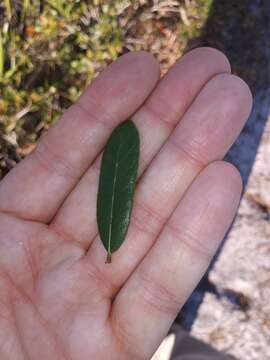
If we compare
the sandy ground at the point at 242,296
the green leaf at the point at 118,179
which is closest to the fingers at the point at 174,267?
the green leaf at the point at 118,179

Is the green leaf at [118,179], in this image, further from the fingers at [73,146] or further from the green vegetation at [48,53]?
the green vegetation at [48,53]

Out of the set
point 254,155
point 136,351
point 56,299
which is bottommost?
point 254,155

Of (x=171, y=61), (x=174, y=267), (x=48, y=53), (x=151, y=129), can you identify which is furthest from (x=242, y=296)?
(x=48, y=53)

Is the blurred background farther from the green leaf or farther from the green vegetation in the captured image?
the green leaf

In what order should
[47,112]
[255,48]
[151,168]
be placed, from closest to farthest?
[151,168], [47,112], [255,48]

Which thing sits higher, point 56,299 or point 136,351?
point 56,299

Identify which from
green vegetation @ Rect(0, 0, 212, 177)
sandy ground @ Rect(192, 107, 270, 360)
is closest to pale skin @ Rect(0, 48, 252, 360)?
green vegetation @ Rect(0, 0, 212, 177)

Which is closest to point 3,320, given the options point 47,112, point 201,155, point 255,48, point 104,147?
point 104,147

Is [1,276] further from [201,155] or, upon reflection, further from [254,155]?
[254,155]
